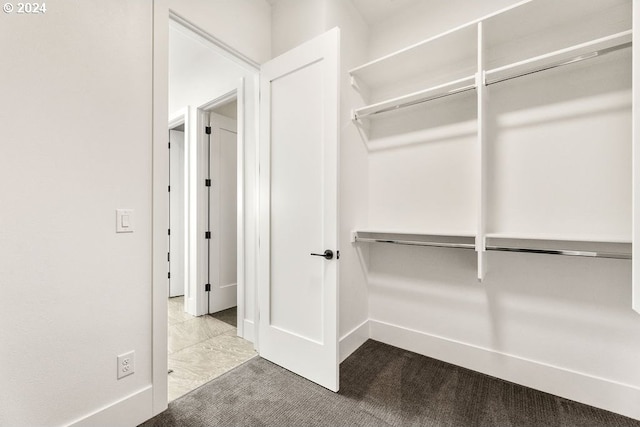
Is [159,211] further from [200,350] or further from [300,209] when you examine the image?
[200,350]

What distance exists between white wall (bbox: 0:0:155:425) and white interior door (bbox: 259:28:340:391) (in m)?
0.86

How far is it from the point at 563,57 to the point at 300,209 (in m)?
1.85

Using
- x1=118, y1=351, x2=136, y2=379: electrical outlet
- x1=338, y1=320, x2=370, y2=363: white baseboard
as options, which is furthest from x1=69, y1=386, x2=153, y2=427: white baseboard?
x1=338, y1=320, x2=370, y2=363: white baseboard

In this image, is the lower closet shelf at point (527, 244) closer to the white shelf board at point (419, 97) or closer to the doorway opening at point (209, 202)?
the white shelf board at point (419, 97)

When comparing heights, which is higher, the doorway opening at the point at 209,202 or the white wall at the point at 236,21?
Answer: the white wall at the point at 236,21

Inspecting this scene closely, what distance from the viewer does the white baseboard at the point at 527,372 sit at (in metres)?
1.59

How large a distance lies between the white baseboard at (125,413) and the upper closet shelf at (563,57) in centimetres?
285

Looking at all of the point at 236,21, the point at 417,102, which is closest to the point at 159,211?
the point at 236,21

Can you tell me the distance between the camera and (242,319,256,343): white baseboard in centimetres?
254

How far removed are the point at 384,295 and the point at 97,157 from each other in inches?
91.7

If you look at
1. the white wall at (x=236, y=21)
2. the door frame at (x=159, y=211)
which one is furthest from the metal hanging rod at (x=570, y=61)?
the door frame at (x=159, y=211)

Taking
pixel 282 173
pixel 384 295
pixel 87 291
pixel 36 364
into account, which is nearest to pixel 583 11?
pixel 282 173

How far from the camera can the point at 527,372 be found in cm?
185

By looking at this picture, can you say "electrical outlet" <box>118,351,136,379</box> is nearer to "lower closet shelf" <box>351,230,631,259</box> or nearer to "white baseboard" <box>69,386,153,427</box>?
"white baseboard" <box>69,386,153,427</box>
